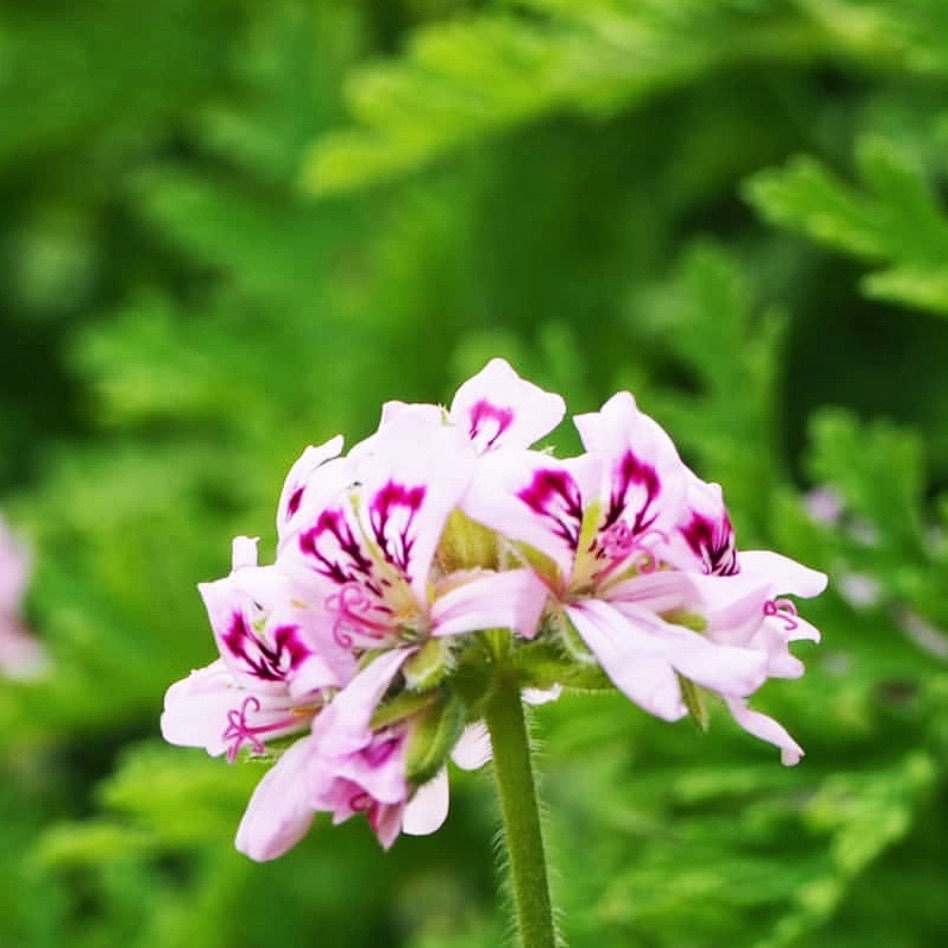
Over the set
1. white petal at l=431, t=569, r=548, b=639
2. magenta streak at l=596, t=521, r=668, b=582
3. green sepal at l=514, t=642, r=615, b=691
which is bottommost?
green sepal at l=514, t=642, r=615, b=691

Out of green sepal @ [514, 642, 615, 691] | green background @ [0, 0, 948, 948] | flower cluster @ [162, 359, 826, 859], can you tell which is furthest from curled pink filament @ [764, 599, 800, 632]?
green background @ [0, 0, 948, 948]

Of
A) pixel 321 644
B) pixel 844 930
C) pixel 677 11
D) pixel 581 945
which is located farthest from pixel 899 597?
pixel 321 644

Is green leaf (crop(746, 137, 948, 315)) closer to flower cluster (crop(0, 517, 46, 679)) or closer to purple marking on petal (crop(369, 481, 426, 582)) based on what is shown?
purple marking on petal (crop(369, 481, 426, 582))

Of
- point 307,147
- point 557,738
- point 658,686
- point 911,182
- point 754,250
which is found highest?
point 307,147

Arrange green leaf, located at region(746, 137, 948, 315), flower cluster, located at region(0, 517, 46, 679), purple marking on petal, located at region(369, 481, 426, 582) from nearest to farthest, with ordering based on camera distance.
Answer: purple marking on petal, located at region(369, 481, 426, 582) → green leaf, located at region(746, 137, 948, 315) → flower cluster, located at region(0, 517, 46, 679)

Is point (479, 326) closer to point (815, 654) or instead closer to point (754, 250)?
point (754, 250)

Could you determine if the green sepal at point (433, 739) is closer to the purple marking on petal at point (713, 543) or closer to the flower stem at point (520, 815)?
the flower stem at point (520, 815)

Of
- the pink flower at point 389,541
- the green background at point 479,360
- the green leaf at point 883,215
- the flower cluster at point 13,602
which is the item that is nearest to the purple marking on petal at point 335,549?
the pink flower at point 389,541
